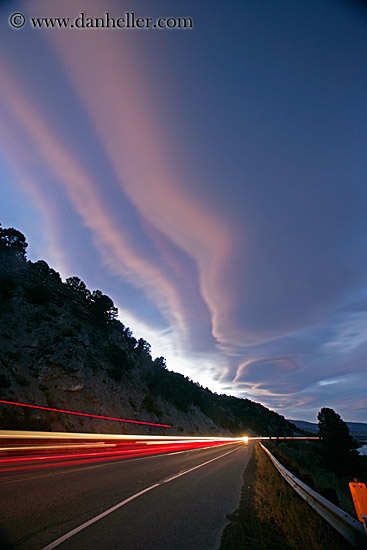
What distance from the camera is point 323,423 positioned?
54969 mm

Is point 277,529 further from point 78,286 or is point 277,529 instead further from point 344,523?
point 78,286

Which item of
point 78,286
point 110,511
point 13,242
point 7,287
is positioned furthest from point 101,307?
point 110,511

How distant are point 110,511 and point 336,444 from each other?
55487mm

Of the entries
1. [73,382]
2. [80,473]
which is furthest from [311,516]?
[73,382]

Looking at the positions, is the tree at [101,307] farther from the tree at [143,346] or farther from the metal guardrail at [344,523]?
the metal guardrail at [344,523]

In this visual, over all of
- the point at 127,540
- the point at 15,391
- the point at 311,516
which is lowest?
the point at 127,540

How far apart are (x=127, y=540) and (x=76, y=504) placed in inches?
94.5

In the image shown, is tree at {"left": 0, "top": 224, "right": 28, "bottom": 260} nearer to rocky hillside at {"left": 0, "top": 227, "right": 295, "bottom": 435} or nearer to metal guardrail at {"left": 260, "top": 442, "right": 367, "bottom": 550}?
rocky hillside at {"left": 0, "top": 227, "right": 295, "bottom": 435}

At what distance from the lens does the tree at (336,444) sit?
4732 centimetres

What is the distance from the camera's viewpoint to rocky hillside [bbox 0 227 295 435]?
117ft

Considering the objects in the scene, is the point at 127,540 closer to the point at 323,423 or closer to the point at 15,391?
the point at 15,391

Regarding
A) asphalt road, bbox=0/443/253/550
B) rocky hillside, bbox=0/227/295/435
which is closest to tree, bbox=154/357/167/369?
rocky hillside, bbox=0/227/295/435

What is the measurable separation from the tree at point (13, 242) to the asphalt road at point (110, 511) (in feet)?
211

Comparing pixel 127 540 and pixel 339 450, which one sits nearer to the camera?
pixel 127 540
